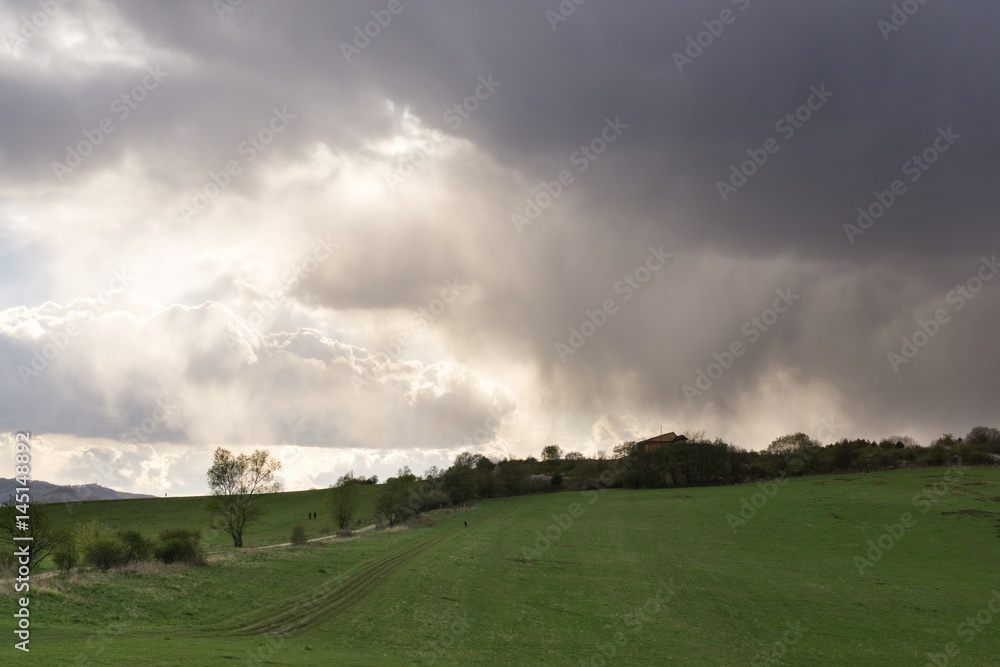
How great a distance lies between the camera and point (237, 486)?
92.6 m

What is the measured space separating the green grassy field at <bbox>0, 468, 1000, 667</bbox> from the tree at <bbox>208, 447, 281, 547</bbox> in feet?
62.5

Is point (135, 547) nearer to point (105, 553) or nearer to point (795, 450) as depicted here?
point (105, 553)

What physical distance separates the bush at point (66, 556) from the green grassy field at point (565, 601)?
417 cm

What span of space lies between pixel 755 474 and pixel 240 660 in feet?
487

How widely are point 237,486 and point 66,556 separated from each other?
1936 inches

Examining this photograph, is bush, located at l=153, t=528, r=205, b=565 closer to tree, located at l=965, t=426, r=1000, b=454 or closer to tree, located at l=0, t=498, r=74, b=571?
tree, located at l=0, t=498, r=74, b=571

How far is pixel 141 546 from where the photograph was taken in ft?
168

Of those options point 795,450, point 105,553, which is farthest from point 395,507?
point 795,450

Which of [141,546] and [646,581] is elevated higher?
[141,546]

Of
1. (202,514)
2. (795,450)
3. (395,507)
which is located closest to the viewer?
(395,507)

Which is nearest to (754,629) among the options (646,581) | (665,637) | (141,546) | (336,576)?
(665,637)

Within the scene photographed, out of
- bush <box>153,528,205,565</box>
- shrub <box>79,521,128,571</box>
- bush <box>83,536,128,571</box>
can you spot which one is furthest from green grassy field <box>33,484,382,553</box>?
bush <box>83,536,128,571</box>

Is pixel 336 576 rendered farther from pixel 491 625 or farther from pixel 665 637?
pixel 665 637

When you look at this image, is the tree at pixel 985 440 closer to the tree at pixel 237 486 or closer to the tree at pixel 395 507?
the tree at pixel 395 507
